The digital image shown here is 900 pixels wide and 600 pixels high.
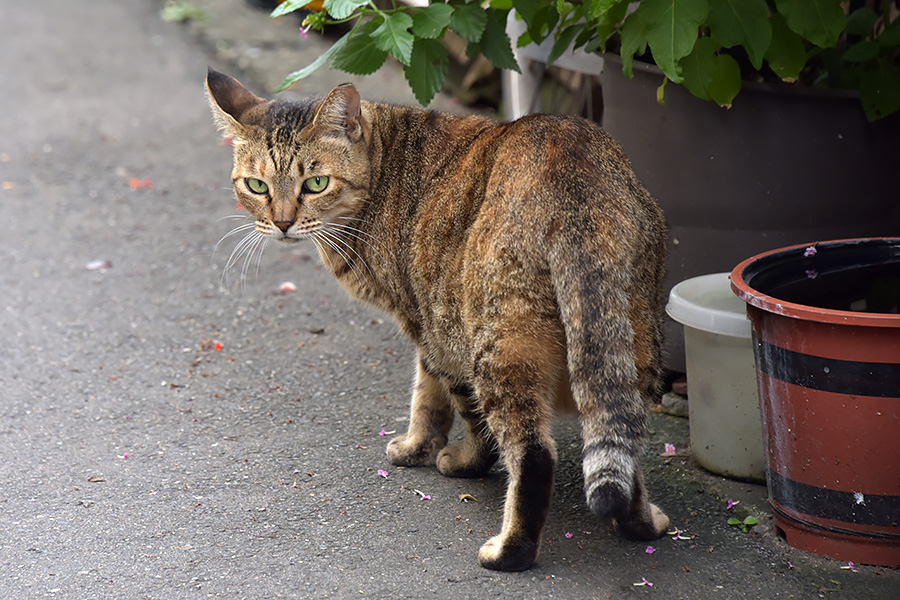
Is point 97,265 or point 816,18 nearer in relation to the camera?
point 816,18

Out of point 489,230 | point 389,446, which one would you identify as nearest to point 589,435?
point 489,230

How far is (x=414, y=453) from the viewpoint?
3.29 meters

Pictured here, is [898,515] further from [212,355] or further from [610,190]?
[212,355]

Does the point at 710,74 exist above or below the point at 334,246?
above

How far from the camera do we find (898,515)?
8.14ft

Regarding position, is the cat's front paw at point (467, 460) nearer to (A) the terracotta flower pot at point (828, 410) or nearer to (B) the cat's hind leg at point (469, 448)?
(B) the cat's hind leg at point (469, 448)

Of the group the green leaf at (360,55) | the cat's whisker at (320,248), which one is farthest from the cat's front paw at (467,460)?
the green leaf at (360,55)

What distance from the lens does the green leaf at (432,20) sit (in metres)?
2.91

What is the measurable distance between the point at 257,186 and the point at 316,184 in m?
0.20

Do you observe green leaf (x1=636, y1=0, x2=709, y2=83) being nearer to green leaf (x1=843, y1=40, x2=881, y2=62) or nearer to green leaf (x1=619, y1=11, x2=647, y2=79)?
green leaf (x1=619, y1=11, x2=647, y2=79)

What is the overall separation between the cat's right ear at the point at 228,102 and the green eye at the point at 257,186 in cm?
17

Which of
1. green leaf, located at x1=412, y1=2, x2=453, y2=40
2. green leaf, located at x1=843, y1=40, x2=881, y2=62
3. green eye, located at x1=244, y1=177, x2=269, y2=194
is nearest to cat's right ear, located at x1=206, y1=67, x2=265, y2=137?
green eye, located at x1=244, y1=177, x2=269, y2=194

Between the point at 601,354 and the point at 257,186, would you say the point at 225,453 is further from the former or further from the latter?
the point at 601,354

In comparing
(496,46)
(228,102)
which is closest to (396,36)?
(496,46)
